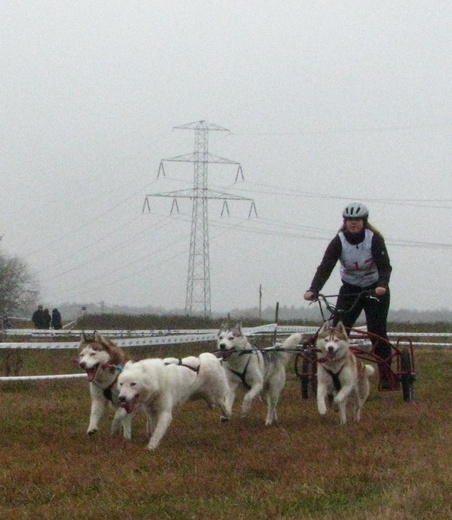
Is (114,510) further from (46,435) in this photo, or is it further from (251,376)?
(251,376)

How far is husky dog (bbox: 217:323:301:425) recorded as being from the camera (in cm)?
1067

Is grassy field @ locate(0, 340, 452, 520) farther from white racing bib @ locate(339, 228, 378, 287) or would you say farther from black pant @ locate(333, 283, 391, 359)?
white racing bib @ locate(339, 228, 378, 287)

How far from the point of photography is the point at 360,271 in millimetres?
11148

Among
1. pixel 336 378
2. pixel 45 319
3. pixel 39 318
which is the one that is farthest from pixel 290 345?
pixel 45 319

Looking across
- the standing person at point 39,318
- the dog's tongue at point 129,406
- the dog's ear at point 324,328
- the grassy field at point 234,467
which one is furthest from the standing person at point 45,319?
the dog's tongue at point 129,406

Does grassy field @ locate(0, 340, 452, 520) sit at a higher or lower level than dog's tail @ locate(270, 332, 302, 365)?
lower

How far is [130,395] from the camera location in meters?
8.64

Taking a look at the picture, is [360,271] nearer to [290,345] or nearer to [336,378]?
[290,345]

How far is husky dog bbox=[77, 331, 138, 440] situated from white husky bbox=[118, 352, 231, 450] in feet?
1.33

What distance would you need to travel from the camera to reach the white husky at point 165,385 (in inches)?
343

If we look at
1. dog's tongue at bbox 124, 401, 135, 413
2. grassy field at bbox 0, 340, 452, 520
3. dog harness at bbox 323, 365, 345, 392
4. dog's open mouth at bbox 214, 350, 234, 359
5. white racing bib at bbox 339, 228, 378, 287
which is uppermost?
white racing bib at bbox 339, 228, 378, 287

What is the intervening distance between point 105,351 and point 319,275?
263cm

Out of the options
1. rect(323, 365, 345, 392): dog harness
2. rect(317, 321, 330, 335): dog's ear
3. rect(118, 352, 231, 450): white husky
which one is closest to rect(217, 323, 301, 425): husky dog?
rect(118, 352, 231, 450): white husky

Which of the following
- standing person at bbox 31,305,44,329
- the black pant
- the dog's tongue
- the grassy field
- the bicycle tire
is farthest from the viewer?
standing person at bbox 31,305,44,329
